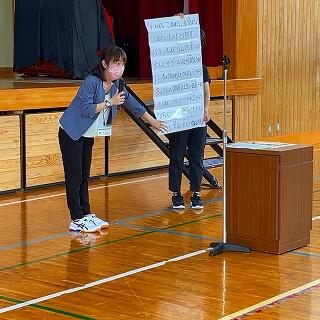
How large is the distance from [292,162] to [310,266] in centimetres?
66

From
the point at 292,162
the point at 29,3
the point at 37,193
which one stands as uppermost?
the point at 29,3

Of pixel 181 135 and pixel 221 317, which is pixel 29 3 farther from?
pixel 221 317

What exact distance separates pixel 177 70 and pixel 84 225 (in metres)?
1.24

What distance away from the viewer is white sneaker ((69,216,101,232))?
607cm

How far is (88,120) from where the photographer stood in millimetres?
5770

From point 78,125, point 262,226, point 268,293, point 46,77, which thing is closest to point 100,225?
point 78,125

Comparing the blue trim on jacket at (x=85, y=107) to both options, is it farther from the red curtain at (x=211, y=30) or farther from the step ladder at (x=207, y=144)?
the red curtain at (x=211, y=30)

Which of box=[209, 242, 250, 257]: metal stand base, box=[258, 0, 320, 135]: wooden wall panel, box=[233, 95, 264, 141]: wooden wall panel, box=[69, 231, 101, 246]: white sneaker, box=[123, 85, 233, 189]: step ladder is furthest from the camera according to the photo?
box=[258, 0, 320, 135]: wooden wall panel

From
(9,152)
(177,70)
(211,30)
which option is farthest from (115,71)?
(211,30)

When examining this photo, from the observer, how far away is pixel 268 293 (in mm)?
4559

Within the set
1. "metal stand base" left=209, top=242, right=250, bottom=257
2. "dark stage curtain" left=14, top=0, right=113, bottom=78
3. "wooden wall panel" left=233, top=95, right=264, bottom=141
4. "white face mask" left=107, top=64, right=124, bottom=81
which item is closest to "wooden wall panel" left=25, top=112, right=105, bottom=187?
"dark stage curtain" left=14, top=0, right=113, bottom=78

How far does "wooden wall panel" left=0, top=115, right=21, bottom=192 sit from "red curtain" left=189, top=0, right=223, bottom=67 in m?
3.20

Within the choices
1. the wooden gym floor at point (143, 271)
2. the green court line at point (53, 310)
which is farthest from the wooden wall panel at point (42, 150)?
the green court line at point (53, 310)

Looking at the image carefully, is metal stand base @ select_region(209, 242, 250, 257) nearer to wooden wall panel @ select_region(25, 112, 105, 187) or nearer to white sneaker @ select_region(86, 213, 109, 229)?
white sneaker @ select_region(86, 213, 109, 229)
